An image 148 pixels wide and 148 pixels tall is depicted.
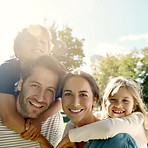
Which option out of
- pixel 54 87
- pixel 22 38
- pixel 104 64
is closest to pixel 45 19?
pixel 104 64

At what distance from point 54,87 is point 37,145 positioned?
718 millimetres

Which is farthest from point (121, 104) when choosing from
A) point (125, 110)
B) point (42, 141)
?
point (42, 141)

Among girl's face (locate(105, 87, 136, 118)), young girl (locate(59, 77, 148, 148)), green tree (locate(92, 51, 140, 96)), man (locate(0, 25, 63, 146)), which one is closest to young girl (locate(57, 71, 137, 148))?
young girl (locate(59, 77, 148, 148))

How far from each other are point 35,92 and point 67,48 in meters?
19.3

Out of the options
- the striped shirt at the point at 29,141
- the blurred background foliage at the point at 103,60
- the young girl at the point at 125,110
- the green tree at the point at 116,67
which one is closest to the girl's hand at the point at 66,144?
the young girl at the point at 125,110

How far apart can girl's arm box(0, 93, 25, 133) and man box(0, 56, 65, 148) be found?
83mm

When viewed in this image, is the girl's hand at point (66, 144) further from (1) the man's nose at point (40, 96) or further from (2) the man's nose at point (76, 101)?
(1) the man's nose at point (40, 96)

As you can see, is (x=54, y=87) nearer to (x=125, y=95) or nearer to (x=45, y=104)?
(x=45, y=104)

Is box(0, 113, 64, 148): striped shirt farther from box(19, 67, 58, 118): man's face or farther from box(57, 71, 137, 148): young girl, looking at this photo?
box(57, 71, 137, 148): young girl

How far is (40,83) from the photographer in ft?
7.70

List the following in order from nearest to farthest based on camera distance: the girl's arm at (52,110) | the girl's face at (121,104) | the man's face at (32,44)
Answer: the girl's arm at (52,110), the girl's face at (121,104), the man's face at (32,44)

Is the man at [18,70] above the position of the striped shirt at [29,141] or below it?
above

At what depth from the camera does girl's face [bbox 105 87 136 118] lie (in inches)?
117

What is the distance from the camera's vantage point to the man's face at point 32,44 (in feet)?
11.2
